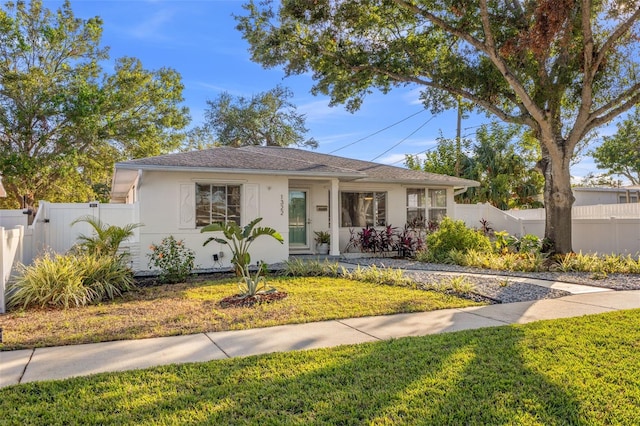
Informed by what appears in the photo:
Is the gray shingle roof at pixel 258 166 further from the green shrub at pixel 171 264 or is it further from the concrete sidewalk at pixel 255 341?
the concrete sidewalk at pixel 255 341

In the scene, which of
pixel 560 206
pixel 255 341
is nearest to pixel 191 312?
pixel 255 341

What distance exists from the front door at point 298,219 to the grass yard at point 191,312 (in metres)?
5.87

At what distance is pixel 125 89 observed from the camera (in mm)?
20188

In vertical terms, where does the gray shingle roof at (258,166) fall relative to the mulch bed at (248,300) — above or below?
above

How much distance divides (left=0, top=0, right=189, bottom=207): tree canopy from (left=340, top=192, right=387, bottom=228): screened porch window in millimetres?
11496

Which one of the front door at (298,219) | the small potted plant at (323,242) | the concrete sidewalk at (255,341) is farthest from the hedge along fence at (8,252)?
the small potted plant at (323,242)

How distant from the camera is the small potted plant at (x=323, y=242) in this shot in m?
14.0

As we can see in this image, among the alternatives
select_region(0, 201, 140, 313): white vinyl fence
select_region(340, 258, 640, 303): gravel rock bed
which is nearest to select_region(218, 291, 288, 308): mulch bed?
select_region(340, 258, 640, 303): gravel rock bed

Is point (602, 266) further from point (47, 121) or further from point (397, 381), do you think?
point (47, 121)

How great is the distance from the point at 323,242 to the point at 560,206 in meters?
6.92

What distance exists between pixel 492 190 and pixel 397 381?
73.0 ft

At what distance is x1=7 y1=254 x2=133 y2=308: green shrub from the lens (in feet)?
22.1

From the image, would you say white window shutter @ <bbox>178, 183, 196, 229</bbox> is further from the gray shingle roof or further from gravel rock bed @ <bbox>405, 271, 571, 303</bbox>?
gravel rock bed @ <bbox>405, 271, 571, 303</bbox>

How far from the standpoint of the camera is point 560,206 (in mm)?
11461
